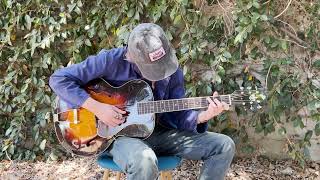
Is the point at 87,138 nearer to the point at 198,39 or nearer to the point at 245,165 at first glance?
the point at 198,39

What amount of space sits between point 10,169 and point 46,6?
1.26 meters

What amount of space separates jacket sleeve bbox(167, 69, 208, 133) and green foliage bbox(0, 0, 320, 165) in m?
0.67

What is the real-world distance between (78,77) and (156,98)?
1.41 feet

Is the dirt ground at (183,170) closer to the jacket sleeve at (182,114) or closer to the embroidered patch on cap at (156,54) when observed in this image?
the jacket sleeve at (182,114)

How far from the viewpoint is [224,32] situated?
10.9ft

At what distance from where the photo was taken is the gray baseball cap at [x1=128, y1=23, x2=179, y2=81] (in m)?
2.37

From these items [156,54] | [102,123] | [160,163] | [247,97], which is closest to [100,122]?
[102,123]

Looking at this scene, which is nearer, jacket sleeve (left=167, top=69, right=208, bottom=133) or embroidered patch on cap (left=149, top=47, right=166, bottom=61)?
embroidered patch on cap (left=149, top=47, right=166, bottom=61)

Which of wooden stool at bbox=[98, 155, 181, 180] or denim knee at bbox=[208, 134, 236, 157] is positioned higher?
denim knee at bbox=[208, 134, 236, 157]

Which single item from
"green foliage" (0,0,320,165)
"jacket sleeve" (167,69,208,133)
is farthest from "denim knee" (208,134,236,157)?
"green foliage" (0,0,320,165)

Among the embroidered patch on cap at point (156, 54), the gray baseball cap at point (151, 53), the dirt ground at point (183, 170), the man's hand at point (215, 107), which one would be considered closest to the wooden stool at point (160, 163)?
the man's hand at point (215, 107)

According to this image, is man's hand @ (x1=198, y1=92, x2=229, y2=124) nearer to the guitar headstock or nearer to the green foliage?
the guitar headstock

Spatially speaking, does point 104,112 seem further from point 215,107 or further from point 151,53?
point 215,107

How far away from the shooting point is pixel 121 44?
11.1 feet
